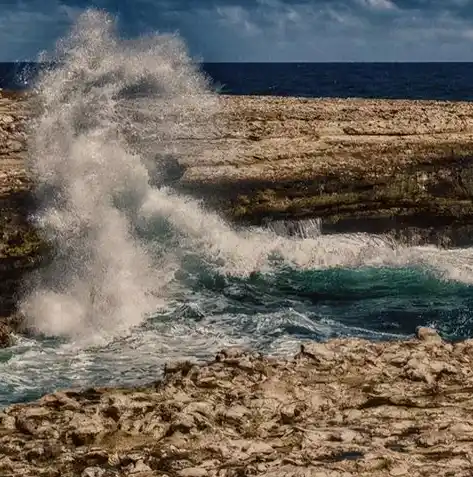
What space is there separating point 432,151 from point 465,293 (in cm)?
905

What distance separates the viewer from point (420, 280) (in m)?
22.1

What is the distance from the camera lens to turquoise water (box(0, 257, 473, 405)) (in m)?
15.0

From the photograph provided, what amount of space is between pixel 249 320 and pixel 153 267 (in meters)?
4.59

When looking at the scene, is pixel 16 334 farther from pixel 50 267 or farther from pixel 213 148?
pixel 213 148

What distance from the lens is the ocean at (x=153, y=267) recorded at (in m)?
16.5

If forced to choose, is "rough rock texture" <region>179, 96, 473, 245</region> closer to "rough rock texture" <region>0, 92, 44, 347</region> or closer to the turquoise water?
the turquoise water

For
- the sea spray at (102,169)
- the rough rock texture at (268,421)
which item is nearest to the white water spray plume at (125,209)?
the sea spray at (102,169)

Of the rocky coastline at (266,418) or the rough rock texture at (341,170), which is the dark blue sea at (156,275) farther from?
the rocky coastline at (266,418)

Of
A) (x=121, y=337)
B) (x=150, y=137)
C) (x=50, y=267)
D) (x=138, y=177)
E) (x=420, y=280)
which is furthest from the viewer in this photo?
(x=150, y=137)

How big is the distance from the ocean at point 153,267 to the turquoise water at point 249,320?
6 centimetres

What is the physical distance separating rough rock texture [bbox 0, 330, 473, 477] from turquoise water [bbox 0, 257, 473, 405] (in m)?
2.76

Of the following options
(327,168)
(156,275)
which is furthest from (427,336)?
(327,168)

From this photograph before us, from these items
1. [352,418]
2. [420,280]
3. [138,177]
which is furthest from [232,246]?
[352,418]

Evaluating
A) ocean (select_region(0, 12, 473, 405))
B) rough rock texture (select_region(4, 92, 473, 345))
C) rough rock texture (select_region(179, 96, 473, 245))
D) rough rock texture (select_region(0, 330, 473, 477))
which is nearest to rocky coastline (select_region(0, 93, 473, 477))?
rough rock texture (select_region(0, 330, 473, 477))
